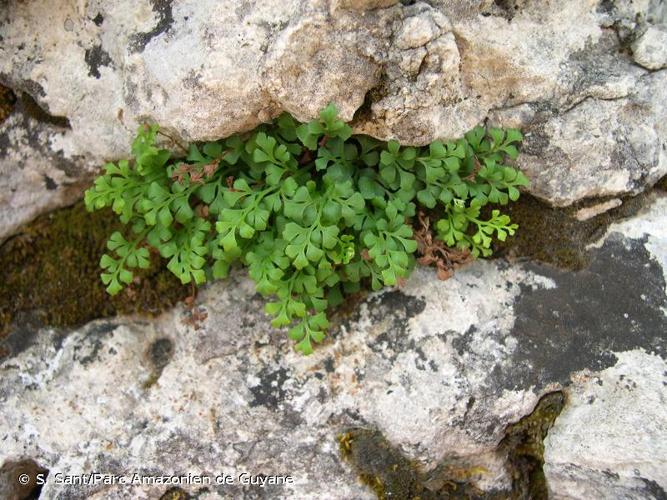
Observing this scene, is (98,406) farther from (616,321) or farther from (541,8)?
(541,8)

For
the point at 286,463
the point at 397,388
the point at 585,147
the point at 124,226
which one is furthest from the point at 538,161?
the point at 124,226

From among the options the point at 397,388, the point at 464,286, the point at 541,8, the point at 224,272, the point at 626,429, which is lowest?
the point at 626,429

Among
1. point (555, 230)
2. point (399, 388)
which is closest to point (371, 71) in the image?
point (555, 230)

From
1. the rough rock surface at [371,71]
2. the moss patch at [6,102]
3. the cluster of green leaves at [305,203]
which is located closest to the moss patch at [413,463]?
the cluster of green leaves at [305,203]

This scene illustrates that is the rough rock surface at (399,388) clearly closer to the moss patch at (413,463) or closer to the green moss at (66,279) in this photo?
the moss patch at (413,463)

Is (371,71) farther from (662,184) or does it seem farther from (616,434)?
(616,434)

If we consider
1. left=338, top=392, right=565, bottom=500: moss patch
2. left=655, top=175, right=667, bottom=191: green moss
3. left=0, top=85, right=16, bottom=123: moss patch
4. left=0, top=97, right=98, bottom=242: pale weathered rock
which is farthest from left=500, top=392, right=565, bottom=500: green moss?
left=0, top=85, right=16, bottom=123: moss patch

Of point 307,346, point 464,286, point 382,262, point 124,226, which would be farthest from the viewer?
point 124,226
